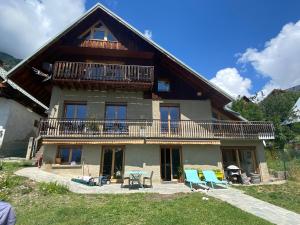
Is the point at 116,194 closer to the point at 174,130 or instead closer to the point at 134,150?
the point at 134,150

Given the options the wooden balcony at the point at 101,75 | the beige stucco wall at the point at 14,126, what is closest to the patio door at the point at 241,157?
the wooden balcony at the point at 101,75

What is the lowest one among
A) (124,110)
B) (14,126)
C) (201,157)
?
(201,157)

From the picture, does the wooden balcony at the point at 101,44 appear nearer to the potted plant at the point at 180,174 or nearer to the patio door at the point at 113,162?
the patio door at the point at 113,162

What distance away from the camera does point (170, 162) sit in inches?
634

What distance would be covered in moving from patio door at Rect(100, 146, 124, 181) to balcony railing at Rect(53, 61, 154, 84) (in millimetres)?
5021

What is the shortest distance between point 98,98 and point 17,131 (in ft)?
30.2

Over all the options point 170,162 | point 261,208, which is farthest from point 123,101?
point 261,208

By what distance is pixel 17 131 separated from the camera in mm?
20125

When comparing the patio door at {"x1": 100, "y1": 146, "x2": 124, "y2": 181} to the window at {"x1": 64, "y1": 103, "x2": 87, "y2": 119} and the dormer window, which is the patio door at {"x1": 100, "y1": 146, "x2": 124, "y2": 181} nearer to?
the window at {"x1": 64, "y1": 103, "x2": 87, "y2": 119}

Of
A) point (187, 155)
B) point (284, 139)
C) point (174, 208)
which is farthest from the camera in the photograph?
point (284, 139)

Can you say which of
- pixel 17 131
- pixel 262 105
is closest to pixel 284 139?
pixel 262 105

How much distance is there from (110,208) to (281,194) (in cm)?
947

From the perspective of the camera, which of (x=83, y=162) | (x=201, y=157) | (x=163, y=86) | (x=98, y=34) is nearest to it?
(x=83, y=162)

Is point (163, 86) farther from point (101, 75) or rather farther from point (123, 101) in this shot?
point (101, 75)
